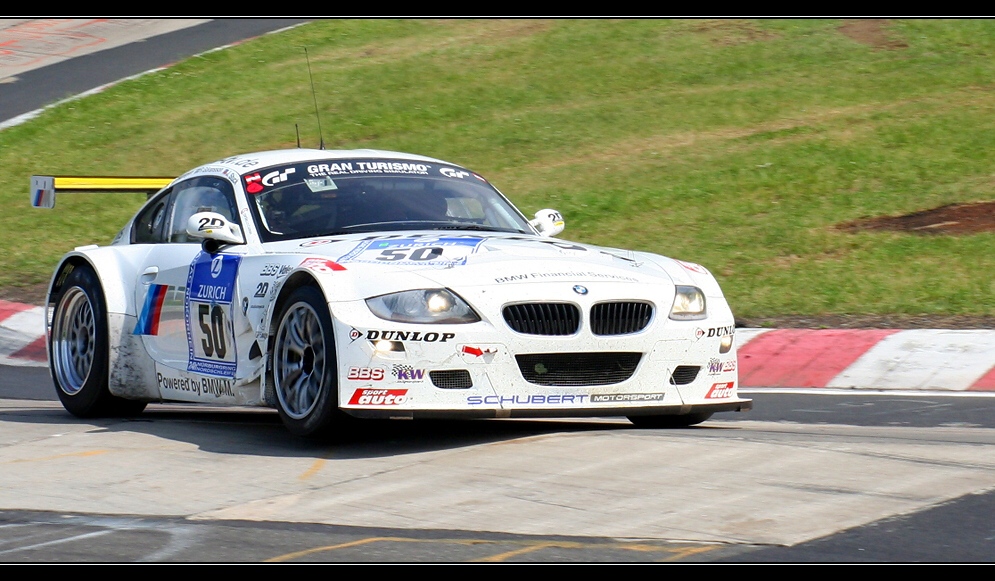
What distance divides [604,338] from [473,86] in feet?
51.6

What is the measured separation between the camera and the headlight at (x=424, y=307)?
5.89m

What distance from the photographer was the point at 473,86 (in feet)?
70.5

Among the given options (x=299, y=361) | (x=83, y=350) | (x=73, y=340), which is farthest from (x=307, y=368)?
(x=73, y=340)

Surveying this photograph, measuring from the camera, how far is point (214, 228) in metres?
6.91

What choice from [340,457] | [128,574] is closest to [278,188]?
[340,457]

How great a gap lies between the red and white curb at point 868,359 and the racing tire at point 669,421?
232 cm

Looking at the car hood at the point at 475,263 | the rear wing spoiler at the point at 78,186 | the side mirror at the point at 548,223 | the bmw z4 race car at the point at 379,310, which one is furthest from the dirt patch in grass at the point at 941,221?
the car hood at the point at 475,263

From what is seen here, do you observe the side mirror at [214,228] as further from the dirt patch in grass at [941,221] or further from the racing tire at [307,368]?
the dirt patch in grass at [941,221]

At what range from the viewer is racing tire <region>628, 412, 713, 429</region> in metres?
6.82

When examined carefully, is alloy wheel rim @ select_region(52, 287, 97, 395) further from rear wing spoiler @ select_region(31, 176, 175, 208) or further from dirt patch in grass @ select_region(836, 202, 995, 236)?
dirt patch in grass @ select_region(836, 202, 995, 236)

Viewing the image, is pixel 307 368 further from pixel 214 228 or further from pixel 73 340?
pixel 73 340

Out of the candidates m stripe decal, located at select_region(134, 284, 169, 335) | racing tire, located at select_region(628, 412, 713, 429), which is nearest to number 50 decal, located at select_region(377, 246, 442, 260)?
racing tire, located at select_region(628, 412, 713, 429)
